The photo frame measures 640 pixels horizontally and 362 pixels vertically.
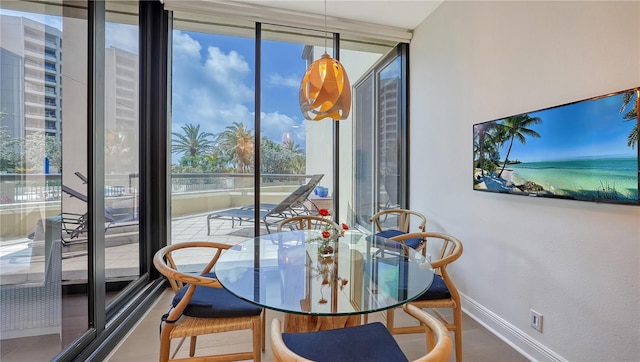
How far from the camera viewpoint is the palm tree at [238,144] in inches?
125

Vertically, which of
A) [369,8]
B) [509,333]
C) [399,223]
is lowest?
[509,333]

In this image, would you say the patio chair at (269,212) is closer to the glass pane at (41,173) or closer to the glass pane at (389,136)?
the glass pane at (389,136)

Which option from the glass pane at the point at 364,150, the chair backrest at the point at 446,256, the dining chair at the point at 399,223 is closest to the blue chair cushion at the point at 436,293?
the chair backrest at the point at 446,256

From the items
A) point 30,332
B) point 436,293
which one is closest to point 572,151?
point 436,293

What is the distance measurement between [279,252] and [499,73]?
212cm

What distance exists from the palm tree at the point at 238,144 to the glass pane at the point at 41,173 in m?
1.50

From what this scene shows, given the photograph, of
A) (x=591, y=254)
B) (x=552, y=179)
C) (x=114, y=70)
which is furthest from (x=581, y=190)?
(x=114, y=70)

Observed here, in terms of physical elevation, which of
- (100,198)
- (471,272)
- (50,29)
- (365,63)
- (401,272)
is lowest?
(471,272)

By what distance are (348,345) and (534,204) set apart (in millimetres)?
1602

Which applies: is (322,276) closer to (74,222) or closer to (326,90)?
(326,90)

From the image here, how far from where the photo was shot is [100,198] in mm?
1848

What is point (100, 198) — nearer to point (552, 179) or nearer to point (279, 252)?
point (279, 252)

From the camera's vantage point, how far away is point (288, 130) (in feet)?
10.9

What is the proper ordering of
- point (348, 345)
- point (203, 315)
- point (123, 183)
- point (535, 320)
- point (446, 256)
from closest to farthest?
point (348, 345) < point (203, 315) < point (535, 320) < point (446, 256) < point (123, 183)
